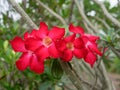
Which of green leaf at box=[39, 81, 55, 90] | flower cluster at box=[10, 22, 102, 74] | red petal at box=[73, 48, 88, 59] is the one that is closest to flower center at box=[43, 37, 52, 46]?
flower cluster at box=[10, 22, 102, 74]

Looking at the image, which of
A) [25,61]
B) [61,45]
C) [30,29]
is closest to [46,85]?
[30,29]

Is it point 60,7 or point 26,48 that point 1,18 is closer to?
point 60,7

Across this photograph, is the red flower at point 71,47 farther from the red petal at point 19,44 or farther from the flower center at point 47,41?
the red petal at point 19,44

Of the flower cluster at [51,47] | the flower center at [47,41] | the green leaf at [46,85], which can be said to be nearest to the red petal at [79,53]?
the flower cluster at [51,47]

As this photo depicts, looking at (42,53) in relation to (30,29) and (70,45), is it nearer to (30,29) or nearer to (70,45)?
(70,45)

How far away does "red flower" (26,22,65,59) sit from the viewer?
130cm

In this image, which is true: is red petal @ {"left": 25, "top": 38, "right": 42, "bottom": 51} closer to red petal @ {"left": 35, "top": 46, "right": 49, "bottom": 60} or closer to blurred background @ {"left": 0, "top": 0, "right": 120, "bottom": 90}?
red petal @ {"left": 35, "top": 46, "right": 49, "bottom": 60}

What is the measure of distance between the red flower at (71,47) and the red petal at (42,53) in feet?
0.17

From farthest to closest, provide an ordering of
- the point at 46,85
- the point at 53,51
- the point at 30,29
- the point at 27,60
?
the point at 30,29, the point at 46,85, the point at 27,60, the point at 53,51

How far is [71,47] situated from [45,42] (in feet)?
0.33

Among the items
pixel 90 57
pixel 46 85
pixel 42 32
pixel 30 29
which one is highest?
pixel 30 29

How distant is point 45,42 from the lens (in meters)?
1.36

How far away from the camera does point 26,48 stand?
134cm

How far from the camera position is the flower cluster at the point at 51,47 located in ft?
4.31
